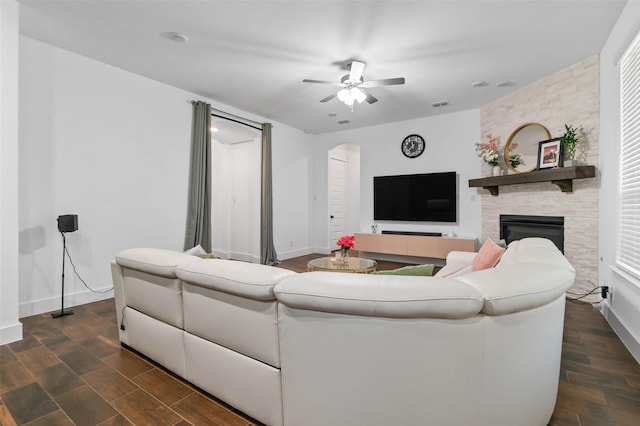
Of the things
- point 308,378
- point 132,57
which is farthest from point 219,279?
point 132,57

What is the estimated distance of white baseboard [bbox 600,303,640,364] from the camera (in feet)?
7.47

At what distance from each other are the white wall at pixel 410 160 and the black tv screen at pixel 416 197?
12cm

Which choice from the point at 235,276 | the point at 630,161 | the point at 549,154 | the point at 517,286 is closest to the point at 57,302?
the point at 235,276

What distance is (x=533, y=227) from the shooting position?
170 inches

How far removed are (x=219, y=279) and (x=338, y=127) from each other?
543 cm

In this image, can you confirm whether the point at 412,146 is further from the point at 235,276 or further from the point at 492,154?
the point at 235,276

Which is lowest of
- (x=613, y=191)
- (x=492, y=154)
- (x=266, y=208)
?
(x=266, y=208)

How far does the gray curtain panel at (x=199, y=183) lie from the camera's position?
4.51 metres

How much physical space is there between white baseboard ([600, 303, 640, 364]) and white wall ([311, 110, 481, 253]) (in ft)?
7.77

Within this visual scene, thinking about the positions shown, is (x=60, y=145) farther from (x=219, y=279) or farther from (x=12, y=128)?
(x=219, y=279)

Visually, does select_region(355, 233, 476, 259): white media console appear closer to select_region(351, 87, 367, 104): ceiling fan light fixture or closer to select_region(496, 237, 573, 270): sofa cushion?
select_region(351, 87, 367, 104): ceiling fan light fixture

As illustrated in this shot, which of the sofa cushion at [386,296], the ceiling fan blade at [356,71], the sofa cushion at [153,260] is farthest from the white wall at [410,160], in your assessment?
the sofa cushion at [153,260]

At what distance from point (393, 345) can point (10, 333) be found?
315cm

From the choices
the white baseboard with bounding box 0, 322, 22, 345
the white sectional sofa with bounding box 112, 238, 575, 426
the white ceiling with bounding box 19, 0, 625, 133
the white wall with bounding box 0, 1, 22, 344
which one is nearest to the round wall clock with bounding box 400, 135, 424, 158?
the white ceiling with bounding box 19, 0, 625, 133
